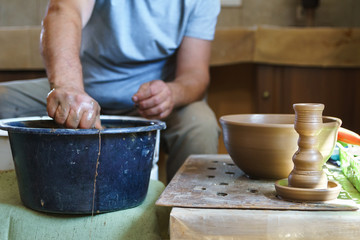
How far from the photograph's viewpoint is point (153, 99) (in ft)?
4.50

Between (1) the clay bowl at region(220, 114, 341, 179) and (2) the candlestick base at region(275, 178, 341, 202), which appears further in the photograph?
(1) the clay bowl at region(220, 114, 341, 179)

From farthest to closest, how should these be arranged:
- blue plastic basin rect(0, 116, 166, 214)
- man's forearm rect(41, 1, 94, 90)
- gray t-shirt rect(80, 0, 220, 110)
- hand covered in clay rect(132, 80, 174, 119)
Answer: gray t-shirt rect(80, 0, 220, 110)
hand covered in clay rect(132, 80, 174, 119)
man's forearm rect(41, 1, 94, 90)
blue plastic basin rect(0, 116, 166, 214)

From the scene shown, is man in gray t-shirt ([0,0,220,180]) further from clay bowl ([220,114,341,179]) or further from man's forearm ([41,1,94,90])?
clay bowl ([220,114,341,179])

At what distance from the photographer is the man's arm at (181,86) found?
1.37 m

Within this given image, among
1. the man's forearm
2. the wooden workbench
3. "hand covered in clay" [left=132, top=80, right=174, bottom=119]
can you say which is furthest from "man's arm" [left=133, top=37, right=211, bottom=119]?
the wooden workbench

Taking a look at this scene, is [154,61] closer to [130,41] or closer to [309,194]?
[130,41]

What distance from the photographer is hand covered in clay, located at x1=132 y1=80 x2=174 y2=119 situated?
135cm

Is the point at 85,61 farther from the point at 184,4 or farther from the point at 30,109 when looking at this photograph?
the point at 184,4

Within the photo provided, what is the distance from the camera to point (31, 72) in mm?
2541

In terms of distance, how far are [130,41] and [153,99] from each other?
0.34m

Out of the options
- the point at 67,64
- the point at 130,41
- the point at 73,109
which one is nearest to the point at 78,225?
the point at 73,109

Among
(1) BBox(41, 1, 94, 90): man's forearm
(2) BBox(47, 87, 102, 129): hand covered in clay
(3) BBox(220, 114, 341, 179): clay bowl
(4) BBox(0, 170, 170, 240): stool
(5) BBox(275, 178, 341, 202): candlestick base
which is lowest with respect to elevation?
(4) BBox(0, 170, 170, 240): stool

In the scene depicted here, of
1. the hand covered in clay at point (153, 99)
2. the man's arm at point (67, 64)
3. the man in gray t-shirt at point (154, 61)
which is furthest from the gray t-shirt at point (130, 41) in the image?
the hand covered in clay at point (153, 99)

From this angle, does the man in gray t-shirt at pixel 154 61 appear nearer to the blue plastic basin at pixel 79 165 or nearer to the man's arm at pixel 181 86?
the man's arm at pixel 181 86
